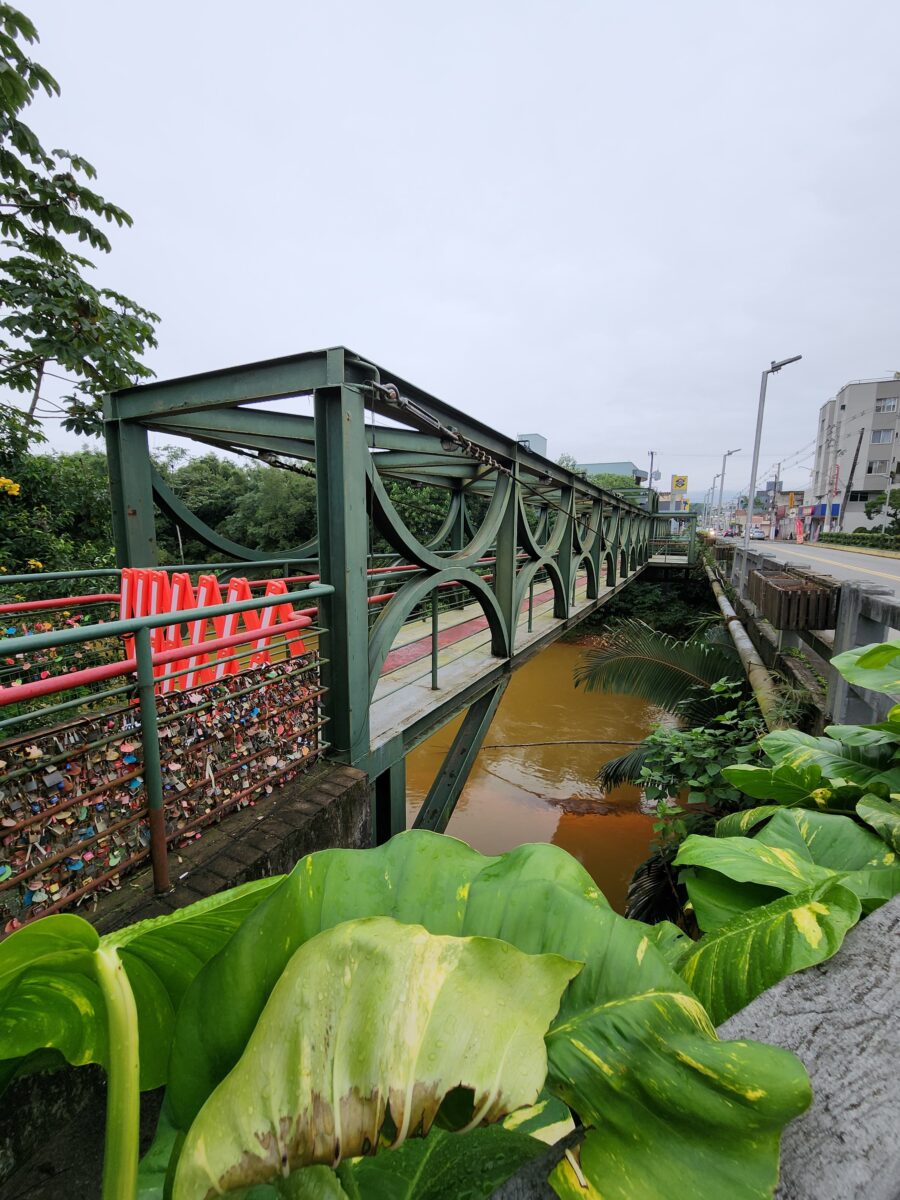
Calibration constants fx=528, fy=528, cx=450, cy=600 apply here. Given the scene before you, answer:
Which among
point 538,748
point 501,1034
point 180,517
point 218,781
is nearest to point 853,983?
point 501,1034

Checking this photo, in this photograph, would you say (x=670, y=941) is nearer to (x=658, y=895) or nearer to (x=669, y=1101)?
(x=669, y=1101)

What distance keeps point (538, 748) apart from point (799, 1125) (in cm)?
919

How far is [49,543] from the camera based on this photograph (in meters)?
7.43

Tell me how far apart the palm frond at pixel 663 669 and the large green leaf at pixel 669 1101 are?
518 centimetres

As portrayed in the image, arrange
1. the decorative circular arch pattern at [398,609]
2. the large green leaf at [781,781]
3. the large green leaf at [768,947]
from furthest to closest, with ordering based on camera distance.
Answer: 1. the decorative circular arch pattern at [398,609]
2. the large green leaf at [781,781]
3. the large green leaf at [768,947]

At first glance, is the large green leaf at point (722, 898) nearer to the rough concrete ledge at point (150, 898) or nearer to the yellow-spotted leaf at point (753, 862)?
the yellow-spotted leaf at point (753, 862)

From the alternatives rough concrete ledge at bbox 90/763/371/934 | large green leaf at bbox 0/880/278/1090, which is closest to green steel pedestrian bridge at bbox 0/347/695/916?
rough concrete ledge at bbox 90/763/371/934

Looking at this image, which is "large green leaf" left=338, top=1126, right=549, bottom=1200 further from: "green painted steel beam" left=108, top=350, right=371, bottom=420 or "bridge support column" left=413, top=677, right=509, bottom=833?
"bridge support column" left=413, top=677, right=509, bottom=833

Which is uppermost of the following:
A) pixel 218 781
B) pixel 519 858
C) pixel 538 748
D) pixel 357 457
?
pixel 357 457

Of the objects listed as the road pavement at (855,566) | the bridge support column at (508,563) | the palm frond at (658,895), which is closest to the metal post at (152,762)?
the palm frond at (658,895)

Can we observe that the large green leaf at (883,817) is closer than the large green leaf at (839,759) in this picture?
Yes

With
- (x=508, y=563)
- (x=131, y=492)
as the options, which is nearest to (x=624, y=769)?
(x=508, y=563)

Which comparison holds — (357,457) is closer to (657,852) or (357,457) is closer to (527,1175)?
(527,1175)

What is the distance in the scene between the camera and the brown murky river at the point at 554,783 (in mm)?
6359
